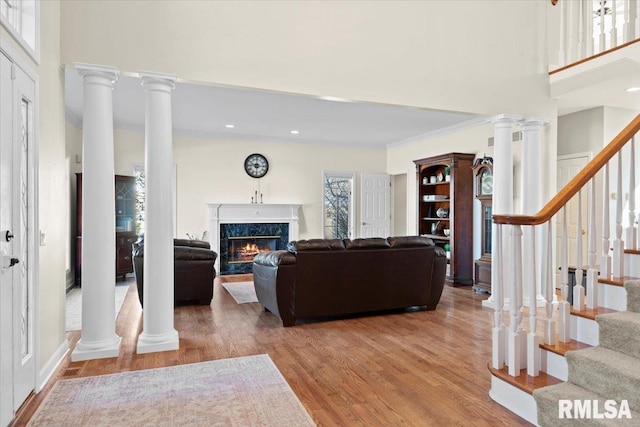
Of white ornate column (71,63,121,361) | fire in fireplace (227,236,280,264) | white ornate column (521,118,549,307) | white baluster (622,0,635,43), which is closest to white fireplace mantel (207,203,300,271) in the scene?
fire in fireplace (227,236,280,264)

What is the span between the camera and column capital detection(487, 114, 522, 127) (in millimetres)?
4992

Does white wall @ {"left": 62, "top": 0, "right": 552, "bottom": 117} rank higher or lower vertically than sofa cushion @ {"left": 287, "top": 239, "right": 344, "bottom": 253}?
higher

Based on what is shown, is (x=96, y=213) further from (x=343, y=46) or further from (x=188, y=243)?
(x=343, y=46)

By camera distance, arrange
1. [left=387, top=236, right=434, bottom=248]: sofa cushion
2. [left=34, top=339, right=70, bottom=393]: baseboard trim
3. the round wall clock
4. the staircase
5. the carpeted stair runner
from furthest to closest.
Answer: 1. the round wall clock
2. [left=387, top=236, right=434, bottom=248]: sofa cushion
3. [left=34, top=339, right=70, bottom=393]: baseboard trim
4. the staircase
5. the carpeted stair runner

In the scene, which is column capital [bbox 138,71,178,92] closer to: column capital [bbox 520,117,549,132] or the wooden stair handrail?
the wooden stair handrail

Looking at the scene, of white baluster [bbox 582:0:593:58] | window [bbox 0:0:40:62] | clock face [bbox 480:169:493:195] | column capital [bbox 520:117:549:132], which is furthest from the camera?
clock face [bbox 480:169:493:195]

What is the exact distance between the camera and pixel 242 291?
6234 millimetres

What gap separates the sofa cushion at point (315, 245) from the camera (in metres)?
4.29

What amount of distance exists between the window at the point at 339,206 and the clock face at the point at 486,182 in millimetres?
3164

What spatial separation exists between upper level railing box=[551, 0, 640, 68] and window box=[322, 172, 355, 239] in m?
4.66

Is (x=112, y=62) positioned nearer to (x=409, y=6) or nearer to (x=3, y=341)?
(x=3, y=341)

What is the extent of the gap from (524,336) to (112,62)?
3.69 m

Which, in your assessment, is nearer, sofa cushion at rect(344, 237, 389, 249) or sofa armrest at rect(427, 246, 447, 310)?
sofa cushion at rect(344, 237, 389, 249)

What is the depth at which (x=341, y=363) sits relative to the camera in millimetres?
3314
